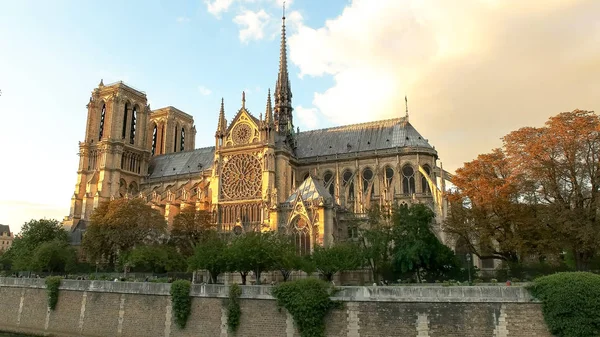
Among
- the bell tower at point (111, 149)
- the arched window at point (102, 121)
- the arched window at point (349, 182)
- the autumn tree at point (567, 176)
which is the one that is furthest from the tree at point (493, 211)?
the arched window at point (102, 121)

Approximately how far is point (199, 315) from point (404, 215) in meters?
16.6

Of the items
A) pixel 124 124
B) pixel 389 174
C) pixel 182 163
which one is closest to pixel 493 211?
pixel 389 174

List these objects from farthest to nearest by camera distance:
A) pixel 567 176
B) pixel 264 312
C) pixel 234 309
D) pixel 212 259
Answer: pixel 212 259, pixel 567 176, pixel 234 309, pixel 264 312

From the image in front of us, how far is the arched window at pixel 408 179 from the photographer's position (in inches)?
2211

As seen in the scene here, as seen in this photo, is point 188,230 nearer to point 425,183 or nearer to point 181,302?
point 181,302

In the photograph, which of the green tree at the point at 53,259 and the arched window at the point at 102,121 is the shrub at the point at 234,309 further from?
the arched window at the point at 102,121

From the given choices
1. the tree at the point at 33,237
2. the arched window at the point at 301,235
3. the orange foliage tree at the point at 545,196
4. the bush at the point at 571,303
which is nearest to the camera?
the bush at the point at 571,303

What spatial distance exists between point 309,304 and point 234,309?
4395mm

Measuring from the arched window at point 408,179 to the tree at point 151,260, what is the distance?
1069 inches

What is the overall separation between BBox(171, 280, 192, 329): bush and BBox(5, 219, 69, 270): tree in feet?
99.8

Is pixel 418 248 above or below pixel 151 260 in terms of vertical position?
above

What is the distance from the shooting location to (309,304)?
22.5 m

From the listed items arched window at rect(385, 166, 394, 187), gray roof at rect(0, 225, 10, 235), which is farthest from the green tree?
gray roof at rect(0, 225, 10, 235)

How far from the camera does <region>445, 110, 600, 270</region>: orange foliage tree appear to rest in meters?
28.6
